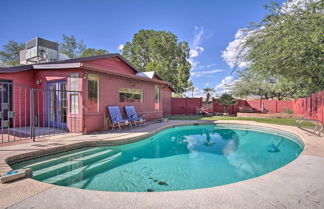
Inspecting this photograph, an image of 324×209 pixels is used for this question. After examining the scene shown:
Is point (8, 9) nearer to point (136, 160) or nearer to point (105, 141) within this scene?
point (105, 141)

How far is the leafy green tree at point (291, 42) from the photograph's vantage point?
662 cm

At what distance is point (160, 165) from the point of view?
467 cm

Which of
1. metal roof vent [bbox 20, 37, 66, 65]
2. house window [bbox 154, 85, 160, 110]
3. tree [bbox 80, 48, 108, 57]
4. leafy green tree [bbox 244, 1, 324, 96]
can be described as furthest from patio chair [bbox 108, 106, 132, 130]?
tree [bbox 80, 48, 108, 57]

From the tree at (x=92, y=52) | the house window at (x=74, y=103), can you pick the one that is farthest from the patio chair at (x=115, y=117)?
the tree at (x=92, y=52)

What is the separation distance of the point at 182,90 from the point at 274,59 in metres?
16.1

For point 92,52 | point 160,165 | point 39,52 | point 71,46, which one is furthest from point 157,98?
point 71,46

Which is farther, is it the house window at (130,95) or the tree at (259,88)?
the tree at (259,88)

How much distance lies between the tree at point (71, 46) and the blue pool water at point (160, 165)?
84.5 feet

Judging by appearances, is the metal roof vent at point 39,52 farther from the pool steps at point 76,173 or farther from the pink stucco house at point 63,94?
the pool steps at point 76,173

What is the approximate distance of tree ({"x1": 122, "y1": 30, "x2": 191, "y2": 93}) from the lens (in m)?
22.1

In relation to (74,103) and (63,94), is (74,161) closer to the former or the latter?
(74,103)

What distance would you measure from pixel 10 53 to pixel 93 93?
23832 millimetres

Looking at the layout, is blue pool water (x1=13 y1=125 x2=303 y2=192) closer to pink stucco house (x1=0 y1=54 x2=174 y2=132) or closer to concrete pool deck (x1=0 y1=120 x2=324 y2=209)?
concrete pool deck (x1=0 y1=120 x2=324 y2=209)

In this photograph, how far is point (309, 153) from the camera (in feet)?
14.1
